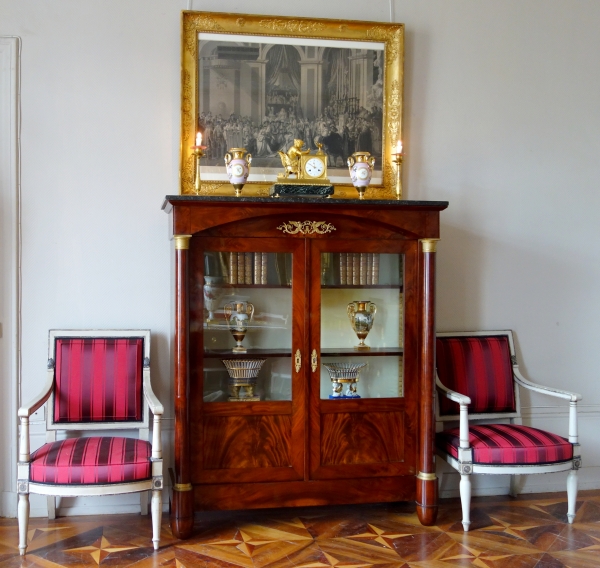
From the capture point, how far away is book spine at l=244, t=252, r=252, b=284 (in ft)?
10.9

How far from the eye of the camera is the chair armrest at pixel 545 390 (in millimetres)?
3537

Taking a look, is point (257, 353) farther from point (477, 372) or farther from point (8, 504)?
point (8, 504)

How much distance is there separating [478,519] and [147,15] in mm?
3192

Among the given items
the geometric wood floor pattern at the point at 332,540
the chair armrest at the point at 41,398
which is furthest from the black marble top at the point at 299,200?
the geometric wood floor pattern at the point at 332,540

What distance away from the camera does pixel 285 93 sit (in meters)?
3.75

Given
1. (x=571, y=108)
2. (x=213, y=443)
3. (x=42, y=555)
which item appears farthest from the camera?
(x=571, y=108)

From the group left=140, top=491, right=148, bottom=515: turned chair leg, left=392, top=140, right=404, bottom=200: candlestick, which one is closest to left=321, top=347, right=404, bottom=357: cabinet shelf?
left=392, top=140, right=404, bottom=200: candlestick

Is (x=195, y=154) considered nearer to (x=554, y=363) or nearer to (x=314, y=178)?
(x=314, y=178)

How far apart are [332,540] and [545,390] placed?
1405mm

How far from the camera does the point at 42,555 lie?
3049 millimetres

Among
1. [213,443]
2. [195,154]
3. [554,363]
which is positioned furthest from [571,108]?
[213,443]

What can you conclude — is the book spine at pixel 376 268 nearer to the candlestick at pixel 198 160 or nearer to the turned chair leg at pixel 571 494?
the candlestick at pixel 198 160

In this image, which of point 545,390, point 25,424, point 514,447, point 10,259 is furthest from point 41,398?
point 545,390

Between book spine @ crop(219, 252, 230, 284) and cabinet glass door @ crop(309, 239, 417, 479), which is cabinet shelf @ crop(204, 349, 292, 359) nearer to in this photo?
cabinet glass door @ crop(309, 239, 417, 479)
